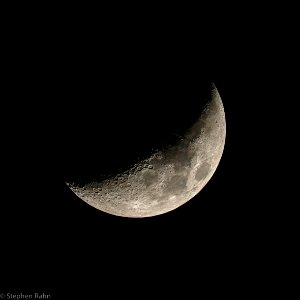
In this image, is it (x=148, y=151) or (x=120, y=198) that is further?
(x=120, y=198)

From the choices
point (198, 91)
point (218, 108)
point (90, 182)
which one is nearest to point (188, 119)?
point (198, 91)

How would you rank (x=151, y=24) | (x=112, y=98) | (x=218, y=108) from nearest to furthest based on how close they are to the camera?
(x=112, y=98) < (x=151, y=24) < (x=218, y=108)

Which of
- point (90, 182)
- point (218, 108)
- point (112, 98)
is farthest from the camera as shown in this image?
point (218, 108)

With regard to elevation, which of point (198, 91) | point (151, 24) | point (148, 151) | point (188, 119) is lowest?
point (148, 151)

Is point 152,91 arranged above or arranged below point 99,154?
above

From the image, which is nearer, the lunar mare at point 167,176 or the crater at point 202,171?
the lunar mare at point 167,176

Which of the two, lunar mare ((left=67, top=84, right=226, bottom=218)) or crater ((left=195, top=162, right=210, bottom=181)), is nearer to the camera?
lunar mare ((left=67, top=84, right=226, bottom=218))

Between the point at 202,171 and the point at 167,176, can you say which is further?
the point at 202,171

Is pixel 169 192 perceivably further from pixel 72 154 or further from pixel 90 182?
pixel 72 154
